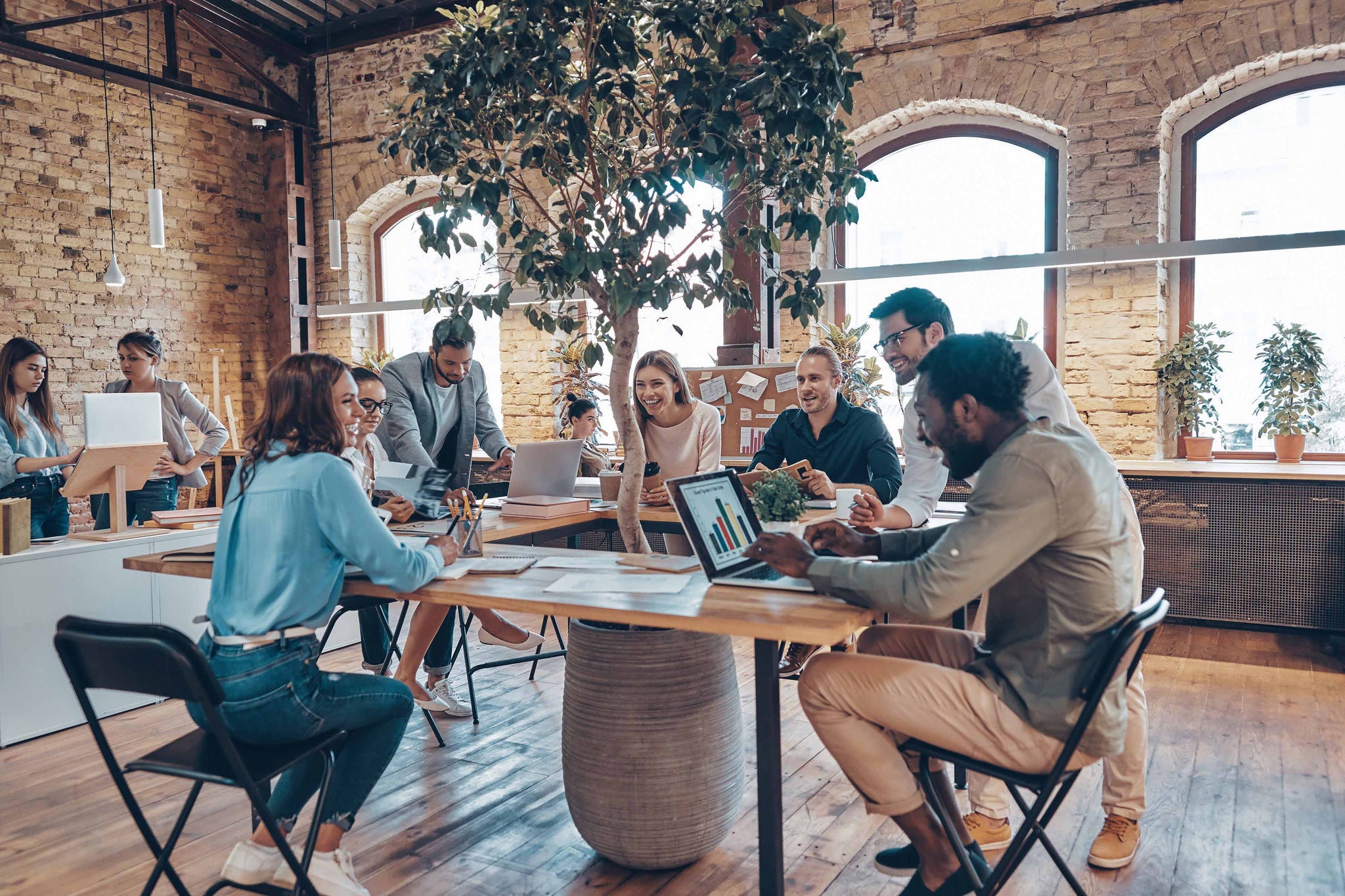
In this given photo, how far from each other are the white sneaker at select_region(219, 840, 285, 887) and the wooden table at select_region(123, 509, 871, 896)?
0.64 metres

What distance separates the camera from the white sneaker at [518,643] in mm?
4367

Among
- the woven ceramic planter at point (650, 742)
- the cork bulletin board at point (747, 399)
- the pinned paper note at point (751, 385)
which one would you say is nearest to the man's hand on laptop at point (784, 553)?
the woven ceramic planter at point (650, 742)

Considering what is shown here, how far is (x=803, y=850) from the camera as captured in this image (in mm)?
2715

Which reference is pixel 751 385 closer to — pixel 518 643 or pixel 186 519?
pixel 518 643

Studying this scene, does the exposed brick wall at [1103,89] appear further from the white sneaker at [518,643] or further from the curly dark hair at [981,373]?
the curly dark hair at [981,373]

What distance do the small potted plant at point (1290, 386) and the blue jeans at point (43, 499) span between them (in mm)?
6471

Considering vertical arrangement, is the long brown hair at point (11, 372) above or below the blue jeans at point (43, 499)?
above

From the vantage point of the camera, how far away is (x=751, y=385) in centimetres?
660

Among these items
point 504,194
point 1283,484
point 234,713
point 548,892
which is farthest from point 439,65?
point 1283,484

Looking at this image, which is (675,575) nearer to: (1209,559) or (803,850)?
(803,850)

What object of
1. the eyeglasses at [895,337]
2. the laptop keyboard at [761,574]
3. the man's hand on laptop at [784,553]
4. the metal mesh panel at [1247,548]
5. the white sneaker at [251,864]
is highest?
the eyeglasses at [895,337]

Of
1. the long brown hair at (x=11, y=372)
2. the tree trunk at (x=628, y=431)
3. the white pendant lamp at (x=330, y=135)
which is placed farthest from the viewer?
the white pendant lamp at (x=330, y=135)

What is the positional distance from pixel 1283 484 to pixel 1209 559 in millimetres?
545

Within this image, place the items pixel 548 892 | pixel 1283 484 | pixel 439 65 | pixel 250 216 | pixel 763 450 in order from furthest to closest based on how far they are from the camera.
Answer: pixel 250 216 → pixel 1283 484 → pixel 763 450 → pixel 439 65 → pixel 548 892
